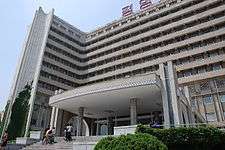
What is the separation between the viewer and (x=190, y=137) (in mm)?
15430

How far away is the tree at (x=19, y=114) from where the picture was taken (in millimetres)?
41406

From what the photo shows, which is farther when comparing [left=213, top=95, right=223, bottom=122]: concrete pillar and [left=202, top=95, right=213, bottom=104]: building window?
[left=202, top=95, right=213, bottom=104]: building window

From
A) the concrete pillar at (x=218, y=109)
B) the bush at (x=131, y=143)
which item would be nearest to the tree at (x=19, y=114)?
the concrete pillar at (x=218, y=109)

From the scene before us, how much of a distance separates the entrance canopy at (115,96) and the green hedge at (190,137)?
585 cm

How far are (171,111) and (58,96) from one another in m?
12.9

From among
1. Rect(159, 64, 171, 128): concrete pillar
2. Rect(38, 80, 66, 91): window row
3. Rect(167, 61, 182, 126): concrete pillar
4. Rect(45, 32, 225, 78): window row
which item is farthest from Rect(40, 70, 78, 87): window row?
Rect(167, 61, 182, 126): concrete pillar

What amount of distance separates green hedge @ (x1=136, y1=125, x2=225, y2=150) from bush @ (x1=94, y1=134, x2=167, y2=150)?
14.6ft

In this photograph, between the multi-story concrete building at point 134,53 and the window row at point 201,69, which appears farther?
the multi-story concrete building at point 134,53

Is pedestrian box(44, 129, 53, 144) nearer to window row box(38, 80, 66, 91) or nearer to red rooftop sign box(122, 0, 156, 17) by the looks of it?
window row box(38, 80, 66, 91)

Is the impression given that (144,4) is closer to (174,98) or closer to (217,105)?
(217,105)

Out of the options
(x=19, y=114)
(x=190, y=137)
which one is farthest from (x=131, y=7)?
(x=190, y=137)

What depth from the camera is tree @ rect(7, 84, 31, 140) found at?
136ft

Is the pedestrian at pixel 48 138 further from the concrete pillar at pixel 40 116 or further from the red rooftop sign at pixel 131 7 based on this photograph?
the red rooftop sign at pixel 131 7

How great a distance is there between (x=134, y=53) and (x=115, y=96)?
30365 millimetres
